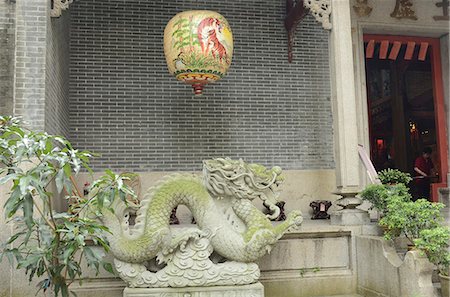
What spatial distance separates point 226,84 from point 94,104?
6.98ft

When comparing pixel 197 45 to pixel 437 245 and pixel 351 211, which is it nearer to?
pixel 351 211

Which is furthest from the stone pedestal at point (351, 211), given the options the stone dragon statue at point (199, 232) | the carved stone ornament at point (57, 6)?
the carved stone ornament at point (57, 6)

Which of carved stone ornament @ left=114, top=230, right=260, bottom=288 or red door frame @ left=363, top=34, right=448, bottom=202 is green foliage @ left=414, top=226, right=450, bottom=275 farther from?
red door frame @ left=363, top=34, right=448, bottom=202

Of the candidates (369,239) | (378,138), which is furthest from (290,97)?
(378,138)

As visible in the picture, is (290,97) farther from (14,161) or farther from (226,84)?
(14,161)

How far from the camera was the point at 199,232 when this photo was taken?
4789mm

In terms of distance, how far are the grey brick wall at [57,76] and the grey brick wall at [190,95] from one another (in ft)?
0.91

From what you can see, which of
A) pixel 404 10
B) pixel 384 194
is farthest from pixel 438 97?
pixel 384 194

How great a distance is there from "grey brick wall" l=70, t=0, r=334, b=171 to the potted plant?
3.56 m

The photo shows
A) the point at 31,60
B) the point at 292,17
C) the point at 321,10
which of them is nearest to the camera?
the point at 31,60

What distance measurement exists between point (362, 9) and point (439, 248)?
206 inches

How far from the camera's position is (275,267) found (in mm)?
5590

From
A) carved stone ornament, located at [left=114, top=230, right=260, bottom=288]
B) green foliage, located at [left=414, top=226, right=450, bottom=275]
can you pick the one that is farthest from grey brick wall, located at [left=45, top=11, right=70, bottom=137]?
→ green foliage, located at [left=414, top=226, right=450, bottom=275]

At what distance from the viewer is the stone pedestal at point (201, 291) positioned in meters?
4.72
